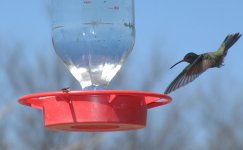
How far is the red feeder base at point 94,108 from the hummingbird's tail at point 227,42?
1.01 metres

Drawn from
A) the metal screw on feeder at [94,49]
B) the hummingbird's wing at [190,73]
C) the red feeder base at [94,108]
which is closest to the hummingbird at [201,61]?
the hummingbird's wing at [190,73]

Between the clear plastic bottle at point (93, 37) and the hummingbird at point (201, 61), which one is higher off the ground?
the clear plastic bottle at point (93, 37)

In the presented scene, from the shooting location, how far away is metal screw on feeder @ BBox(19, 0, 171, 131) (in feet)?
11.7

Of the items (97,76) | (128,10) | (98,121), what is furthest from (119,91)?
(128,10)

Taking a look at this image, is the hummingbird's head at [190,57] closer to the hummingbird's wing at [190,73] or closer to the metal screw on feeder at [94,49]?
the hummingbird's wing at [190,73]

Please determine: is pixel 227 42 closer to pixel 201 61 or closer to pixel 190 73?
pixel 201 61

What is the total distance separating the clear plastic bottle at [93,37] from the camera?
4156 mm

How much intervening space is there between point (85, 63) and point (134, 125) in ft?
2.42

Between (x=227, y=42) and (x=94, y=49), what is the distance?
3.02ft

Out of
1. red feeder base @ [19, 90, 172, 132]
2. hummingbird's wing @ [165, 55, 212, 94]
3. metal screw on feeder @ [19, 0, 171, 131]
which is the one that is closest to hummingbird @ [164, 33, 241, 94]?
hummingbird's wing @ [165, 55, 212, 94]

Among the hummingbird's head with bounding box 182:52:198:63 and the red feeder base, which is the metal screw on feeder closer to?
the red feeder base

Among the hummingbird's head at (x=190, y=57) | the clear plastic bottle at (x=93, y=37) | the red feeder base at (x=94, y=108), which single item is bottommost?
the red feeder base at (x=94, y=108)

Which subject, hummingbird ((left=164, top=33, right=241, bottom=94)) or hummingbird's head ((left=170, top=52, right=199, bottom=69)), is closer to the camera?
hummingbird ((left=164, top=33, right=241, bottom=94))

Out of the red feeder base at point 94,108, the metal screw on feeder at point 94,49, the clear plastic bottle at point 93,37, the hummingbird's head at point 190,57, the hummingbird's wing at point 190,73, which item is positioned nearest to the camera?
the red feeder base at point 94,108
